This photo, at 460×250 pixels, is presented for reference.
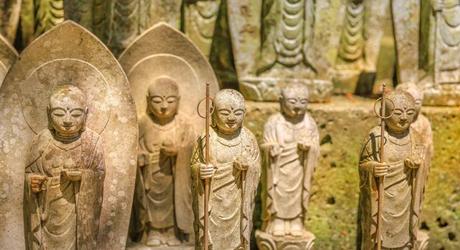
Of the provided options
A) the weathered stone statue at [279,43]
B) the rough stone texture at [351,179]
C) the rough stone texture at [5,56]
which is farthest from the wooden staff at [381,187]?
the rough stone texture at [5,56]

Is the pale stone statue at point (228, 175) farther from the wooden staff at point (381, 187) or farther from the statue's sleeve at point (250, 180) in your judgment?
the wooden staff at point (381, 187)

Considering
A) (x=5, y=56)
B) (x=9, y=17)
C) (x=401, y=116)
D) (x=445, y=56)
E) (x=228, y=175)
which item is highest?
(x=9, y=17)

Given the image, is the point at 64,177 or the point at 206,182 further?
the point at 206,182

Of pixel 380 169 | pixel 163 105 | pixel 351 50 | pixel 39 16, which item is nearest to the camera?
pixel 380 169

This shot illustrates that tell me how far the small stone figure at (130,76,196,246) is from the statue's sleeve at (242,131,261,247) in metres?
0.75

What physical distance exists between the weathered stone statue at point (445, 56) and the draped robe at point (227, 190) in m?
2.17

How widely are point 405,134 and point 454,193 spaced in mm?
1349

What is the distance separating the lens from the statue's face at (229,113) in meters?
8.62

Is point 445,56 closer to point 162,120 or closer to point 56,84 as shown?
A: point 162,120

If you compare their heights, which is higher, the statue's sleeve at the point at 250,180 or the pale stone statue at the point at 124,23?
the pale stone statue at the point at 124,23

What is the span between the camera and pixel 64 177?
833cm

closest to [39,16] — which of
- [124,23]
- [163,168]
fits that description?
[124,23]

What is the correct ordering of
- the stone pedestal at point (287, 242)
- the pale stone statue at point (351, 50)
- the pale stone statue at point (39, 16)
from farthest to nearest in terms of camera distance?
the pale stone statue at point (351, 50) → the pale stone statue at point (39, 16) → the stone pedestal at point (287, 242)

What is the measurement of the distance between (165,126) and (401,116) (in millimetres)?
1891
